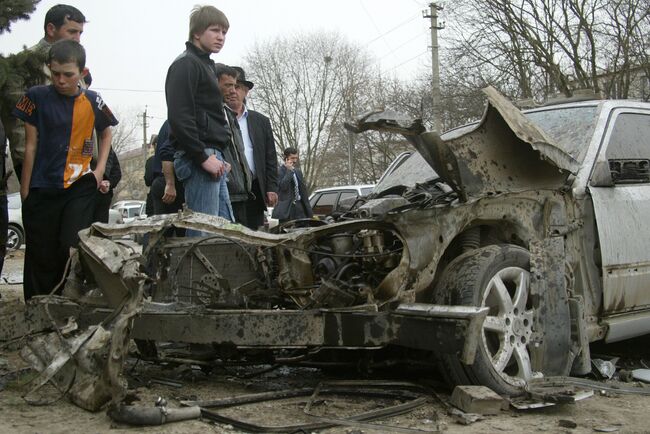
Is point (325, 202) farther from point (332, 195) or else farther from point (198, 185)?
point (198, 185)

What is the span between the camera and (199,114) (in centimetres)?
454

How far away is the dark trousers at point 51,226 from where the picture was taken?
431 cm

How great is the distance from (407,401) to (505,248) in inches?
39.6

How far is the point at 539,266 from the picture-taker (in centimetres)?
373

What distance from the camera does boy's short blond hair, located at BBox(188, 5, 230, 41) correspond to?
4.48 meters

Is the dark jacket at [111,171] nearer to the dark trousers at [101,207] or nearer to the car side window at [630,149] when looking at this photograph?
the dark trousers at [101,207]

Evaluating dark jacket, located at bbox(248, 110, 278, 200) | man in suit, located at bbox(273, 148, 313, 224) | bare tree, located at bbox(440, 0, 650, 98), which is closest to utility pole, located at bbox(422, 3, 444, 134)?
bare tree, located at bbox(440, 0, 650, 98)

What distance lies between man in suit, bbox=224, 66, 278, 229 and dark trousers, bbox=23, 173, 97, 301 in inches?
54.2

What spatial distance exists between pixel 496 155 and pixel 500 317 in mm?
934

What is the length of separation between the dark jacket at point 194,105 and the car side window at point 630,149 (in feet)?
8.67

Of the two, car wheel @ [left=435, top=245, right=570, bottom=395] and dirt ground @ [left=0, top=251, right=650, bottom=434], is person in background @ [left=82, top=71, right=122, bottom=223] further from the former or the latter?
car wheel @ [left=435, top=245, right=570, bottom=395]

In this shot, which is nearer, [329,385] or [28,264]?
[329,385]

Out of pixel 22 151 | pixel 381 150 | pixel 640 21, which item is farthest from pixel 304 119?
pixel 22 151

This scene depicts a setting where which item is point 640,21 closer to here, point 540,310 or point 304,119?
point 540,310
